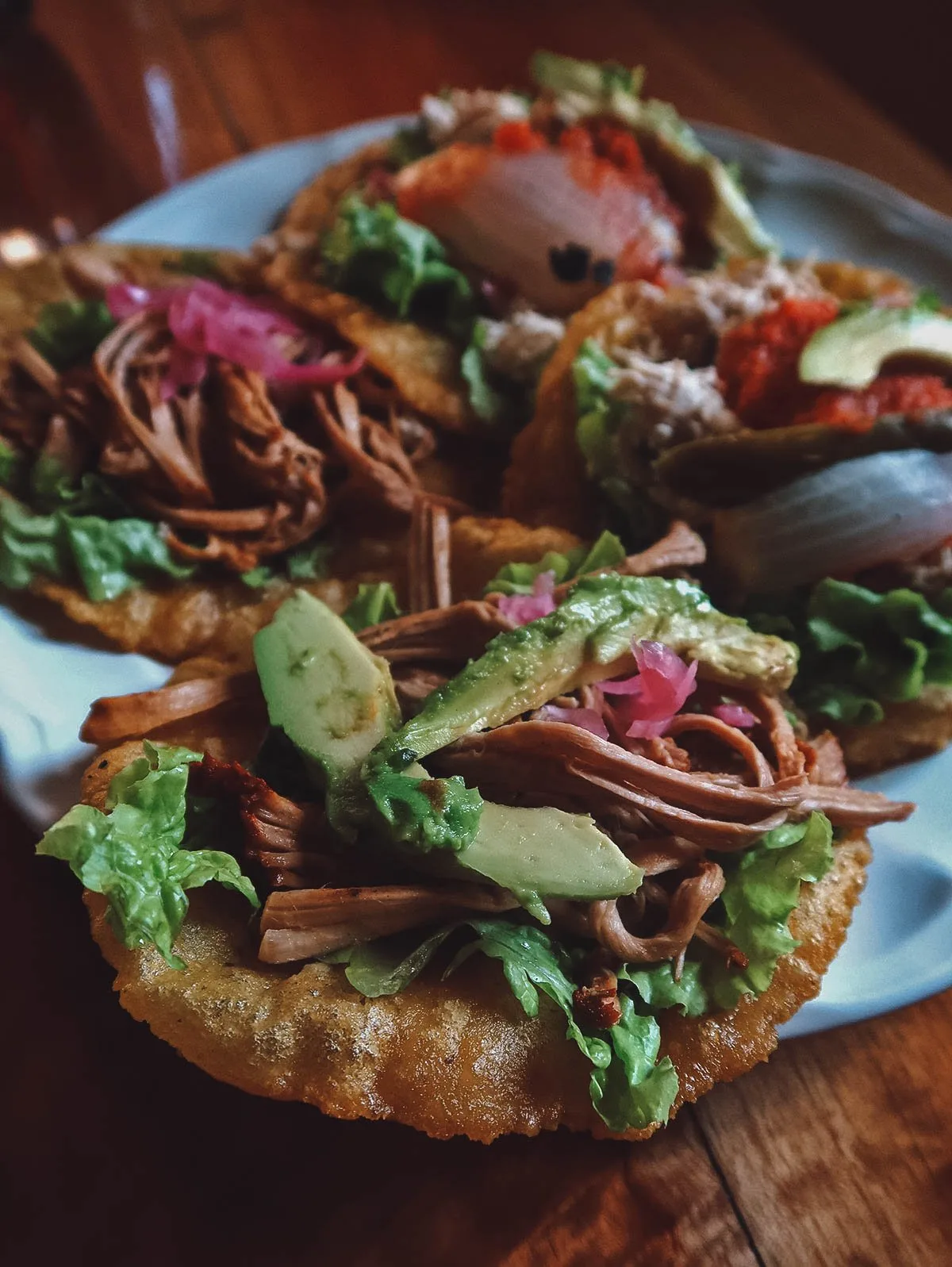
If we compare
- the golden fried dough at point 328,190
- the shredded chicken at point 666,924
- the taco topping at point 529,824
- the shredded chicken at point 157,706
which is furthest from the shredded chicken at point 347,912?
the golden fried dough at point 328,190

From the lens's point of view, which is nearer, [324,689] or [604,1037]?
[604,1037]

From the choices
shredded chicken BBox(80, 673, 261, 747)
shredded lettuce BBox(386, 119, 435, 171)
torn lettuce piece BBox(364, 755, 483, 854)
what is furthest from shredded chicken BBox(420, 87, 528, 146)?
torn lettuce piece BBox(364, 755, 483, 854)

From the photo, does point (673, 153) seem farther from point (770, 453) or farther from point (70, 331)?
point (70, 331)

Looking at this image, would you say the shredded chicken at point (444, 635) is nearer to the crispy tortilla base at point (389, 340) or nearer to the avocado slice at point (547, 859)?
the avocado slice at point (547, 859)

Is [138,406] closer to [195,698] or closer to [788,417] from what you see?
[195,698]

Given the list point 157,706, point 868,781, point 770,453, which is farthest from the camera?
point 770,453

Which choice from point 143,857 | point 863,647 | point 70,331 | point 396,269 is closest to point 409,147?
point 396,269
